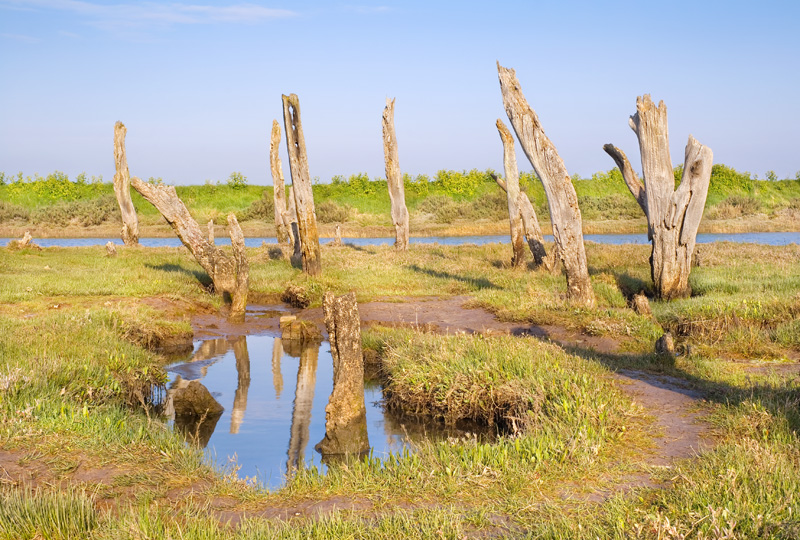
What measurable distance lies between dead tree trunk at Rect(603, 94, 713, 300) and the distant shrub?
122 feet

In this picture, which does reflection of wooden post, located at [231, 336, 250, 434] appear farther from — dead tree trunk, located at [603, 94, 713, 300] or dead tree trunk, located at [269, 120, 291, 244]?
dead tree trunk, located at [269, 120, 291, 244]

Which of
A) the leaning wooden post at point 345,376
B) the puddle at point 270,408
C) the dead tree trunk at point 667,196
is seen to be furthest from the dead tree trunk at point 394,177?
the leaning wooden post at point 345,376

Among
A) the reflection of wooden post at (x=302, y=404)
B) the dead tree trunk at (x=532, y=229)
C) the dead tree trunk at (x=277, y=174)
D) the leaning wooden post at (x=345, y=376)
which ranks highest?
the dead tree trunk at (x=277, y=174)

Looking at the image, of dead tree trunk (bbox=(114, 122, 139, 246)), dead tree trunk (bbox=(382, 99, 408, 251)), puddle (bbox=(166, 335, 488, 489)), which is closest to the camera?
puddle (bbox=(166, 335, 488, 489))

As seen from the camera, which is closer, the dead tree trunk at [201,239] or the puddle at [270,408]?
the puddle at [270,408]

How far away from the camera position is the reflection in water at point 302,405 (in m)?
7.37

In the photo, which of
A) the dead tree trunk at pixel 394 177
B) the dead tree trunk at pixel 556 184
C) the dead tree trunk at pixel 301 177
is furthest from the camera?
the dead tree trunk at pixel 394 177

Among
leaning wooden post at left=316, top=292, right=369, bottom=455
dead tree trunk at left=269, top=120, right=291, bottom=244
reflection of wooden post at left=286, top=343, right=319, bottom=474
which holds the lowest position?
reflection of wooden post at left=286, top=343, right=319, bottom=474

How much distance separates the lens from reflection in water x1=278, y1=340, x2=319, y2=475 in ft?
24.2

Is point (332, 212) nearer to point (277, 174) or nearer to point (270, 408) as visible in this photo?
point (277, 174)

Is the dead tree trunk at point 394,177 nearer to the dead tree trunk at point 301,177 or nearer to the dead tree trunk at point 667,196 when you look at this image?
the dead tree trunk at point 301,177

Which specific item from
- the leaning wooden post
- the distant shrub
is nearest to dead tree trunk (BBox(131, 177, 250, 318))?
the leaning wooden post

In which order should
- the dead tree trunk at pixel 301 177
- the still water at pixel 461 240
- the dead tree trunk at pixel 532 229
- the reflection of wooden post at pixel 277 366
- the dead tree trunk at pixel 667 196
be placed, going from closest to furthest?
the reflection of wooden post at pixel 277 366 → the dead tree trunk at pixel 667 196 → the dead tree trunk at pixel 301 177 → the dead tree trunk at pixel 532 229 → the still water at pixel 461 240

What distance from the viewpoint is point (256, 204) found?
52.5 metres
